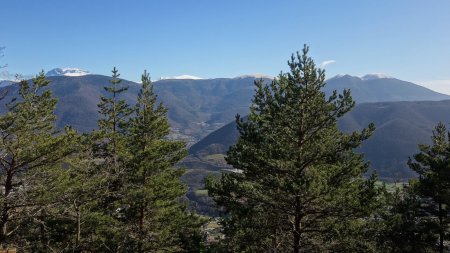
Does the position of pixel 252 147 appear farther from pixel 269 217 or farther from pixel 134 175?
pixel 134 175

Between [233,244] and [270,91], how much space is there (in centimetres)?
764

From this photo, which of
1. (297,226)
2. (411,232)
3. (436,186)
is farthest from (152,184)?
(436,186)

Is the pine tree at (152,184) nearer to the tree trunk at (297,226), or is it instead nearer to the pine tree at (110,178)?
the pine tree at (110,178)

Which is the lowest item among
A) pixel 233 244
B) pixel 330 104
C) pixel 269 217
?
pixel 233 244

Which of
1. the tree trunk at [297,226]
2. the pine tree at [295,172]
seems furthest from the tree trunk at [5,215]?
the tree trunk at [297,226]

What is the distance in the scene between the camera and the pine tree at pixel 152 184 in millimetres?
26516

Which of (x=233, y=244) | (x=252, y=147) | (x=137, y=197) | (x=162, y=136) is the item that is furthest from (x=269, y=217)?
(x=162, y=136)

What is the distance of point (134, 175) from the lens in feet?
88.3

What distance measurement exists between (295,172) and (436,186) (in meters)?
15.0

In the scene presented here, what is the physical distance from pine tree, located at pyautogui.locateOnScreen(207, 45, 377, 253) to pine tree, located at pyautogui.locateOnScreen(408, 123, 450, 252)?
11.8m

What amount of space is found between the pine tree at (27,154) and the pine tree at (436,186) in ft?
77.3

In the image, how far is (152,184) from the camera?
27.2 metres

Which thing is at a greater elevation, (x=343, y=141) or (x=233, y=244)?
(x=343, y=141)

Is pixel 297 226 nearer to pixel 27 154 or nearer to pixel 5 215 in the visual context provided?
pixel 27 154
